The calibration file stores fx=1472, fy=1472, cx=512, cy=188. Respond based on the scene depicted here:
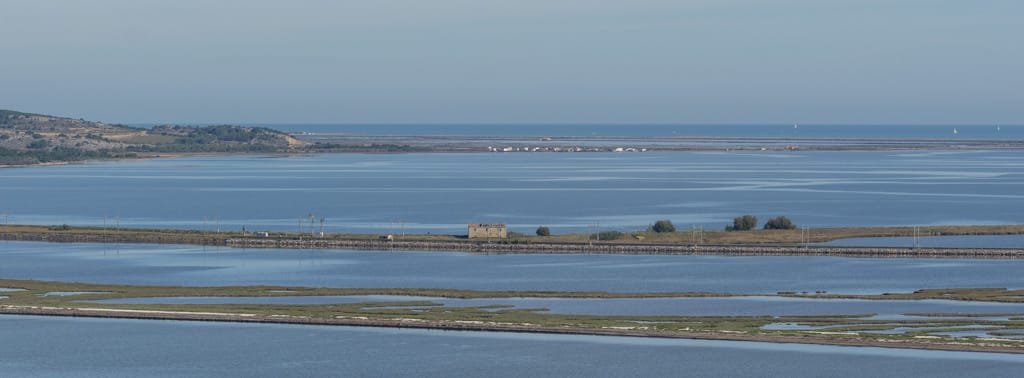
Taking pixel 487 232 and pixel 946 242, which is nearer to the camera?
pixel 946 242

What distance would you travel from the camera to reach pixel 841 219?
307 ft

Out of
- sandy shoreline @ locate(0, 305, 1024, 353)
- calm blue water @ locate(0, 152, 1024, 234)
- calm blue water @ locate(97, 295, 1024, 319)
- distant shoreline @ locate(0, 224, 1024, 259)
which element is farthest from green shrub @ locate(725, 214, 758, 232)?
sandy shoreline @ locate(0, 305, 1024, 353)

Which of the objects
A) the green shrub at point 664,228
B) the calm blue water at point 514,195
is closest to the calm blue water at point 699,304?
the green shrub at point 664,228

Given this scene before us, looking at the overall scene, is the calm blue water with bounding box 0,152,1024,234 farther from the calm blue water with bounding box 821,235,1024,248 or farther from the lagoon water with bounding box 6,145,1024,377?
the calm blue water with bounding box 821,235,1024,248

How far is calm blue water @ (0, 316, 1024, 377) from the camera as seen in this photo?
40.8 m

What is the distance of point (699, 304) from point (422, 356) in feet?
47.6

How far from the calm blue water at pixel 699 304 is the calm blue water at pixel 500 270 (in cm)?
391

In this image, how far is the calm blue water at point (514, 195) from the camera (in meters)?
94.8

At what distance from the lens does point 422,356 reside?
4309cm

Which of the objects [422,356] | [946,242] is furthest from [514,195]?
[422,356]

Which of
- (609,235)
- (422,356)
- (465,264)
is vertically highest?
(609,235)

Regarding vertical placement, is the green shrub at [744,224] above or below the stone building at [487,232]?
above

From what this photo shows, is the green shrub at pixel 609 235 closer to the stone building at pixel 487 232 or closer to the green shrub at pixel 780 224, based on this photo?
the stone building at pixel 487 232

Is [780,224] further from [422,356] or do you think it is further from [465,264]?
[422,356]
